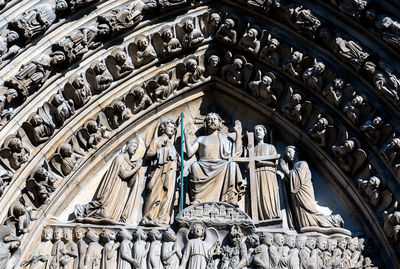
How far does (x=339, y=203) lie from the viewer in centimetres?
1166

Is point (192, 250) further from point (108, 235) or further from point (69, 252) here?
point (69, 252)

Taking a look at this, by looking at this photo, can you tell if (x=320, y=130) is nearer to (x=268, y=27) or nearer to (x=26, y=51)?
(x=268, y=27)

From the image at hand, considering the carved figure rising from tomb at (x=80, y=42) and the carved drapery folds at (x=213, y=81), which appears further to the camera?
the carved figure rising from tomb at (x=80, y=42)

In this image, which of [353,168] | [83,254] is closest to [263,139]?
[353,168]

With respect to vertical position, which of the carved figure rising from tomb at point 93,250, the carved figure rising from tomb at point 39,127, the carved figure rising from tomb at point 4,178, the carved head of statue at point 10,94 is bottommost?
the carved figure rising from tomb at point 93,250

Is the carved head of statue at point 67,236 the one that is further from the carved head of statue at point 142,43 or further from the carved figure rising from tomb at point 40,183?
the carved head of statue at point 142,43

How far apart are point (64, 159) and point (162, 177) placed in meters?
1.24

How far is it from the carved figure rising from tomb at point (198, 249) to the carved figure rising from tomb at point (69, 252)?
126 cm

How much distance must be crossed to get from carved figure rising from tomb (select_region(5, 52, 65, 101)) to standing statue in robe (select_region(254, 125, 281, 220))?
273 cm

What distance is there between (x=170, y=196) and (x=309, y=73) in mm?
2325

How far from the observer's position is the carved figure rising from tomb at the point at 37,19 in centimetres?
1105

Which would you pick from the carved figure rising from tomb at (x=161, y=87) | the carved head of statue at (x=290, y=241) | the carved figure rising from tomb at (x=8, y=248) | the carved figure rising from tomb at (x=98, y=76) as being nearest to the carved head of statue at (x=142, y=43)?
the carved figure rising from tomb at (x=161, y=87)

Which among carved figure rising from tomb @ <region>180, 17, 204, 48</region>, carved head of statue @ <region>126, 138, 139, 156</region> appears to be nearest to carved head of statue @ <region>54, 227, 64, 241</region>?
carved head of statue @ <region>126, 138, 139, 156</region>

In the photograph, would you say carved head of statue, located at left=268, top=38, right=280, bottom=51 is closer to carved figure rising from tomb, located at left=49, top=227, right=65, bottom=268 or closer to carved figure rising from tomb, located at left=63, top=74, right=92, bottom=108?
carved figure rising from tomb, located at left=63, top=74, right=92, bottom=108
